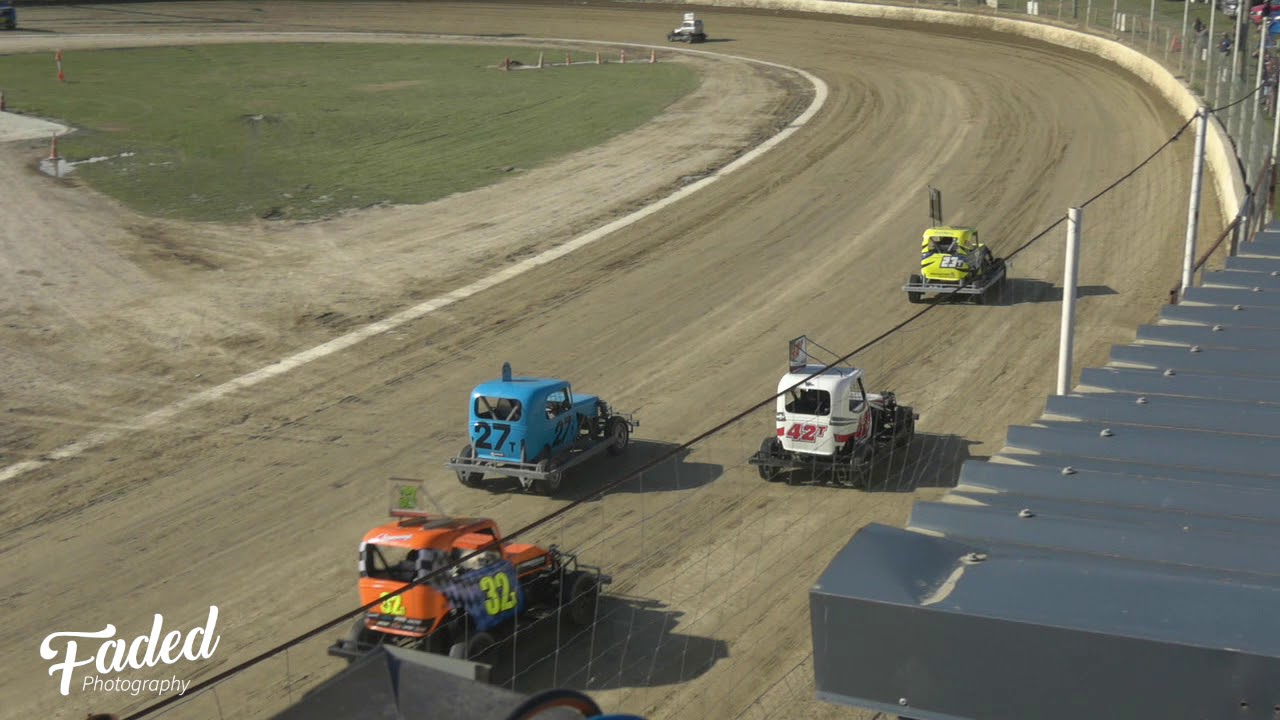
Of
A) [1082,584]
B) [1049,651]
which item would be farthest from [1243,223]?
[1049,651]

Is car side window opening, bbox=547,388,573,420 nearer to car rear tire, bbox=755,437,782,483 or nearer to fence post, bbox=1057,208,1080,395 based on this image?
car rear tire, bbox=755,437,782,483

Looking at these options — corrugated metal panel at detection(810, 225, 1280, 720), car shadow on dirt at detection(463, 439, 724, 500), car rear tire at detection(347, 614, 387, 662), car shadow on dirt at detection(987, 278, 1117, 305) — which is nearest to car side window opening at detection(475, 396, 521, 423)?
car shadow on dirt at detection(463, 439, 724, 500)

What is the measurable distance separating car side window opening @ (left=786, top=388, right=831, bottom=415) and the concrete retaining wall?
50.9 feet

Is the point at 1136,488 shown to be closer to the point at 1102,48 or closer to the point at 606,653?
the point at 606,653

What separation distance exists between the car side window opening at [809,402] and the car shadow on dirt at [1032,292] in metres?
10.6

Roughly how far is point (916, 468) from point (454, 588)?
872 centimetres

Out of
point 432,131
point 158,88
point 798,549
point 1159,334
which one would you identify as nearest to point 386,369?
point 798,549

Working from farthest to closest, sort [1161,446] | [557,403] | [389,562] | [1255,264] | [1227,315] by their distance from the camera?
[557,403]
[1255,264]
[1227,315]
[389,562]
[1161,446]

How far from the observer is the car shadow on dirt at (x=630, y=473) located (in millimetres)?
20219

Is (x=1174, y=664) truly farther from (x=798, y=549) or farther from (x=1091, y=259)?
(x=1091, y=259)

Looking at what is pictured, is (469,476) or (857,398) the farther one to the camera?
(469,476)

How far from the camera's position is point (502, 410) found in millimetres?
19953

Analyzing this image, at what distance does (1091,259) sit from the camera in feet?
104

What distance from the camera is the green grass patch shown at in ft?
128
